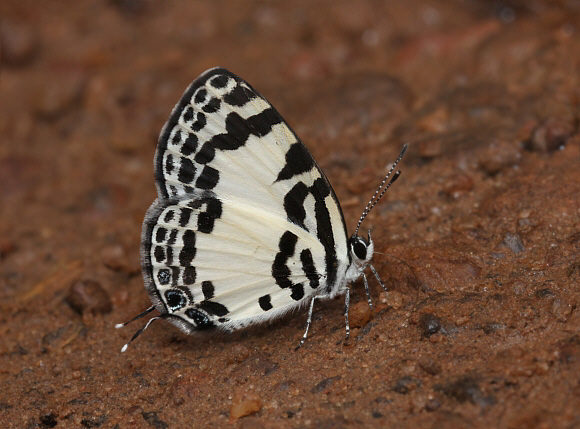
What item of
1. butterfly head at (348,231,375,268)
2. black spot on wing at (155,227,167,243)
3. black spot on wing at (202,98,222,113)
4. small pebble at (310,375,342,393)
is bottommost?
small pebble at (310,375,342,393)

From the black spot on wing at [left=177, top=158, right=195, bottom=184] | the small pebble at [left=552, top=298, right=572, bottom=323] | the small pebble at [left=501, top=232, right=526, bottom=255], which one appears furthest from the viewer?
the small pebble at [left=501, top=232, right=526, bottom=255]

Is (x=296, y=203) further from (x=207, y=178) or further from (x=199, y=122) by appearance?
(x=199, y=122)

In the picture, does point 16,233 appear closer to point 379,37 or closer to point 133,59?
point 133,59

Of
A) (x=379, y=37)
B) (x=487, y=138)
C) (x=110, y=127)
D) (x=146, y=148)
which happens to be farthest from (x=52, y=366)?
(x=379, y=37)

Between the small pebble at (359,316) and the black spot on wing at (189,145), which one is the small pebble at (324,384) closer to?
the small pebble at (359,316)

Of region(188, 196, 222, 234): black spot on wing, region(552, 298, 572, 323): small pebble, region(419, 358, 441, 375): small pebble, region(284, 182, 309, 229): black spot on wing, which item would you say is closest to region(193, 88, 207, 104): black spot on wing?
region(188, 196, 222, 234): black spot on wing

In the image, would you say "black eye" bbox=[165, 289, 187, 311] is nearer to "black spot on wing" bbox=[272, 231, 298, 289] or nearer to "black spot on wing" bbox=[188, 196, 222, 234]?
"black spot on wing" bbox=[188, 196, 222, 234]

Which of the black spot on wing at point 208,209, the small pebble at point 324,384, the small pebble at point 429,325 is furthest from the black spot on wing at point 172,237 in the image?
the small pebble at point 429,325
